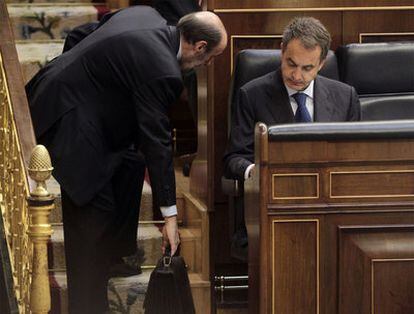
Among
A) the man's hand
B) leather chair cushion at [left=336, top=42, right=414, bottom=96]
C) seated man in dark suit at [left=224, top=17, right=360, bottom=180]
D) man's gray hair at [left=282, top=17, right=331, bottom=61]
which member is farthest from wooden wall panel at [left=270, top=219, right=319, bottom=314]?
leather chair cushion at [left=336, top=42, right=414, bottom=96]

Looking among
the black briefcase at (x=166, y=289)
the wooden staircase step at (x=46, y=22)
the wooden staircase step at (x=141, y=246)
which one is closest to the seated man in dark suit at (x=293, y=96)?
the black briefcase at (x=166, y=289)

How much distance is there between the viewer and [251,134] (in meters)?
3.97

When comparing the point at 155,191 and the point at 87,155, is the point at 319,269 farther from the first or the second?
the point at 87,155

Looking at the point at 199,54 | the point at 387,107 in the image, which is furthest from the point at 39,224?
the point at 387,107

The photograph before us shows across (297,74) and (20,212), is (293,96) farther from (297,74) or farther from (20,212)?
(20,212)

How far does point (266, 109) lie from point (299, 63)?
20 cm

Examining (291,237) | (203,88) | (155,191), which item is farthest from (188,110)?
(291,237)

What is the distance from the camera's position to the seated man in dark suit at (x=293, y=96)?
3883mm

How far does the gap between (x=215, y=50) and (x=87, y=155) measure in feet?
1.92

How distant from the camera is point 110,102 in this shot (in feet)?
13.2

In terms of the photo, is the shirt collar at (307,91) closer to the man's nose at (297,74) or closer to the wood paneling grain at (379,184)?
the man's nose at (297,74)

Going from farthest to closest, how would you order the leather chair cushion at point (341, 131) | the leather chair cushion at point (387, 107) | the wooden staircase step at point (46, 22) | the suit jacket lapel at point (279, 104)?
the wooden staircase step at point (46, 22) < the leather chair cushion at point (387, 107) < the suit jacket lapel at point (279, 104) < the leather chair cushion at point (341, 131)

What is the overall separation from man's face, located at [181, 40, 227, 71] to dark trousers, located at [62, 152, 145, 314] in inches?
20.1

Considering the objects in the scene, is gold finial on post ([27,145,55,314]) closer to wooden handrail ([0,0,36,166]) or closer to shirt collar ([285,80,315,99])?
wooden handrail ([0,0,36,166])
